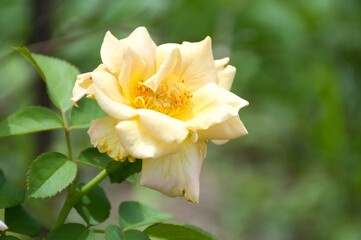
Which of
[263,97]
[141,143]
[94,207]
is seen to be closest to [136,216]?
[94,207]

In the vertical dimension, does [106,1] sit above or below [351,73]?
above

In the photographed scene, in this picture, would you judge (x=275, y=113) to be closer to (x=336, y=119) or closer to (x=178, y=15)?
(x=336, y=119)

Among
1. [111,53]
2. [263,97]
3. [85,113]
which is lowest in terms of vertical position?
[263,97]

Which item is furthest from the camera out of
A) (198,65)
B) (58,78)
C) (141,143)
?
(58,78)

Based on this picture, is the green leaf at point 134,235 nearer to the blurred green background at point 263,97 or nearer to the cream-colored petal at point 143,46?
the cream-colored petal at point 143,46

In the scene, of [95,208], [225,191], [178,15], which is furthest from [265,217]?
[95,208]

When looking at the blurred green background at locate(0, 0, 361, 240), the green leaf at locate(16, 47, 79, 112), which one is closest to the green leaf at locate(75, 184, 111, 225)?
the green leaf at locate(16, 47, 79, 112)

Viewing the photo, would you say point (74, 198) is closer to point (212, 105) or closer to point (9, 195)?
point (9, 195)

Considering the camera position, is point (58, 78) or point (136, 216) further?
point (58, 78)
